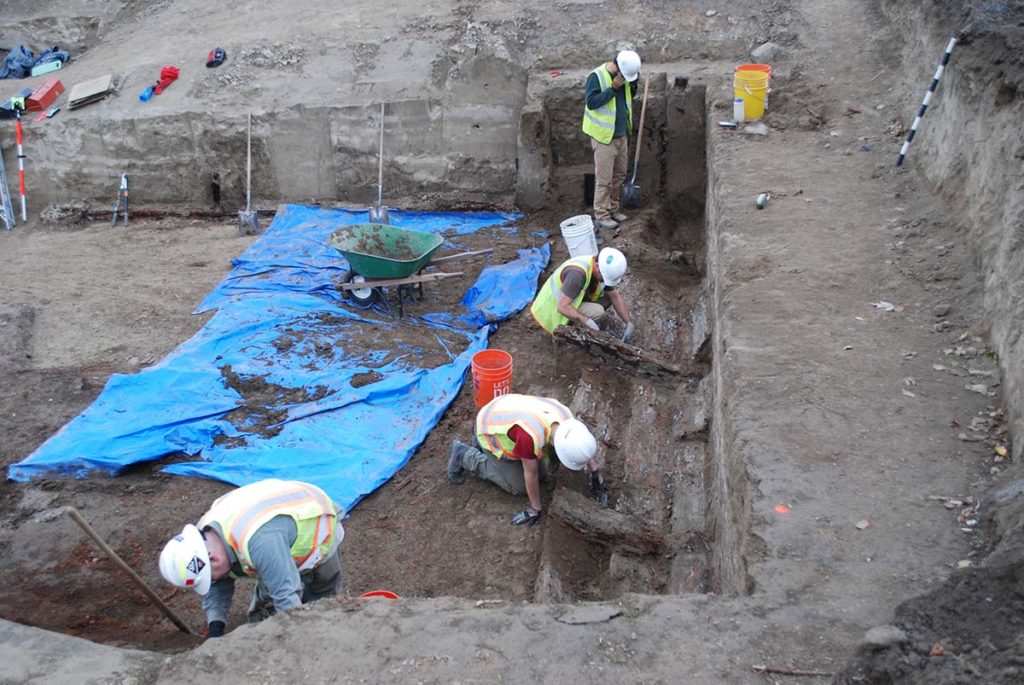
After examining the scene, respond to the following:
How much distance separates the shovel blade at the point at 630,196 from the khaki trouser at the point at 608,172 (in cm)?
8

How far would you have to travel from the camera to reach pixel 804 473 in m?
3.98

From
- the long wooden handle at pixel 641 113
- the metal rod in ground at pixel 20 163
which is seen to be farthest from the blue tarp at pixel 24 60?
the long wooden handle at pixel 641 113

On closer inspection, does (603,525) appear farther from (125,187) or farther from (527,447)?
(125,187)

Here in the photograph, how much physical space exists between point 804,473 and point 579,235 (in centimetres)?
436

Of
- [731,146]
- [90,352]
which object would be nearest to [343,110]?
[90,352]

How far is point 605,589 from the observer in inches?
195

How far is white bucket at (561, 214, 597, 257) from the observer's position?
7961 mm

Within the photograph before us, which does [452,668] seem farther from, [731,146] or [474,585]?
[731,146]

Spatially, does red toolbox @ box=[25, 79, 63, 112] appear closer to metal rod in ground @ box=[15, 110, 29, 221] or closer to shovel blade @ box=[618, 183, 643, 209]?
metal rod in ground @ box=[15, 110, 29, 221]

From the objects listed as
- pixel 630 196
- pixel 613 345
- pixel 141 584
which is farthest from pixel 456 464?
pixel 630 196

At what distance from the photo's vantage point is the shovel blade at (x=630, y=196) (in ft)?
30.0

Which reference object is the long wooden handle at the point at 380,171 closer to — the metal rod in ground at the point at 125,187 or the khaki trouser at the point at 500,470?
the metal rod in ground at the point at 125,187

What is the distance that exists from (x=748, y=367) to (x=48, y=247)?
8920 mm

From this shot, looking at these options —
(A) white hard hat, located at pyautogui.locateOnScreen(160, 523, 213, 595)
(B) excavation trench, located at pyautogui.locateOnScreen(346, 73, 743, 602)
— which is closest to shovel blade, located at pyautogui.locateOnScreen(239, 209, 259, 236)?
(B) excavation trench, located at pyautogui.locateOnScreen(346, 73, 743, 602)
